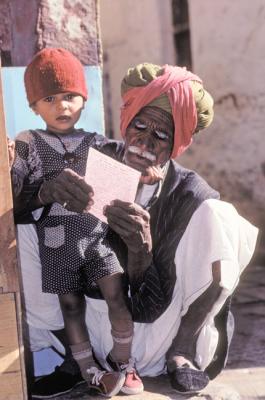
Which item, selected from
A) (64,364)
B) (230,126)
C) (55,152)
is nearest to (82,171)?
(55,152)

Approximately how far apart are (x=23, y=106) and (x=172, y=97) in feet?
2.16

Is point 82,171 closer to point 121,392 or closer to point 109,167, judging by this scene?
point 109,167

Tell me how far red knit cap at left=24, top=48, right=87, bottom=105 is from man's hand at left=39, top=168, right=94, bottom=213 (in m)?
0.34

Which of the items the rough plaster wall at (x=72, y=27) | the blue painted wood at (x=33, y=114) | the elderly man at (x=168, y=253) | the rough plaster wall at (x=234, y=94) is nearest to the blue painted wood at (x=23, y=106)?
the blue painted wood at (x=33, y=114)

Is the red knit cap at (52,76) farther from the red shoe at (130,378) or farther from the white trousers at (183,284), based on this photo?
the red shoe at (130,378)

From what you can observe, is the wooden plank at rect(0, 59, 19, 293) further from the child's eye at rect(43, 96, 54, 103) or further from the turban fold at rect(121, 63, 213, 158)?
the turban fold at rect(121, 63, 213, 158)

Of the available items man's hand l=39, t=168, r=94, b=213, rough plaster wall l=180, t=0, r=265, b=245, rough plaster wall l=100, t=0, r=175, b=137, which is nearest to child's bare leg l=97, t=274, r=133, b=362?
man's hand l=39, t=168, r=94, b=213

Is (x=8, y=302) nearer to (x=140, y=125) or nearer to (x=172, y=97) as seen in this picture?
(x=140, y=125)

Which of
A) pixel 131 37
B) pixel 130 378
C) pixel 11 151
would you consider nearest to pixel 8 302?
pixel 11 151

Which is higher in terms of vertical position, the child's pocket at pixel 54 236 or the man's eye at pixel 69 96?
the man's eye at pixel 69 96

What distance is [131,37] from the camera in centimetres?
891

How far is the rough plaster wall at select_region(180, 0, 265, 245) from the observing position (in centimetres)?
718

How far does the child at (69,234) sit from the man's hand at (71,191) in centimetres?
11

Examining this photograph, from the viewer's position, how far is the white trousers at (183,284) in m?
2.59
